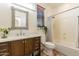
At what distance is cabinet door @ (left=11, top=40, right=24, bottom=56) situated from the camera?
1995 mm

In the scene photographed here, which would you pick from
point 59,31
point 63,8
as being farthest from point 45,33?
point 63,8

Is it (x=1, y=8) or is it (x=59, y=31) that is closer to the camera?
(x=1, y=8)

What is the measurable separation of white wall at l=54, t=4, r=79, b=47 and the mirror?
1.81 feet

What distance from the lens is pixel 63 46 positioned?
86.3 inches

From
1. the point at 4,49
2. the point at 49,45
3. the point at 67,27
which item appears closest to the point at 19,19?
the point at 4,49

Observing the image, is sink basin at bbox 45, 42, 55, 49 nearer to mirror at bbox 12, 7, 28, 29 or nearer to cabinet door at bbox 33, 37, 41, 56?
cabinet door at bbox 33, 37, 41, 56

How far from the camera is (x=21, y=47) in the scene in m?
2.13

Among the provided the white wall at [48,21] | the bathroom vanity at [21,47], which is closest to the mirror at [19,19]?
the bathroom vanity at [21,47]

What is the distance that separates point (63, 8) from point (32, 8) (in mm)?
555

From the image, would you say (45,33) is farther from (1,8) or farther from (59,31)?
(1,8)

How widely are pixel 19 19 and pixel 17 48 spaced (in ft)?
1.72

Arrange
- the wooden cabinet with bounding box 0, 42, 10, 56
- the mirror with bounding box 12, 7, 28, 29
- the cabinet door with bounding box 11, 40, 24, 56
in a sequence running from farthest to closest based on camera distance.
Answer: the mirror with bounding box 12, 7, 28, 29 < the cabinet door with bounding box 11, 40, 24, 56 < the wooden cabinet with bounding box 0, 42, 10, 56

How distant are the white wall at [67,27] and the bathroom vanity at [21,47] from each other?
1.29 ft

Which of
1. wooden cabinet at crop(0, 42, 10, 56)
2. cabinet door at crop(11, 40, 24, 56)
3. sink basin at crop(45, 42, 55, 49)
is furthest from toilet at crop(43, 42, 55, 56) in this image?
wooden cabinet at crop(0, 42, 10, 56)
